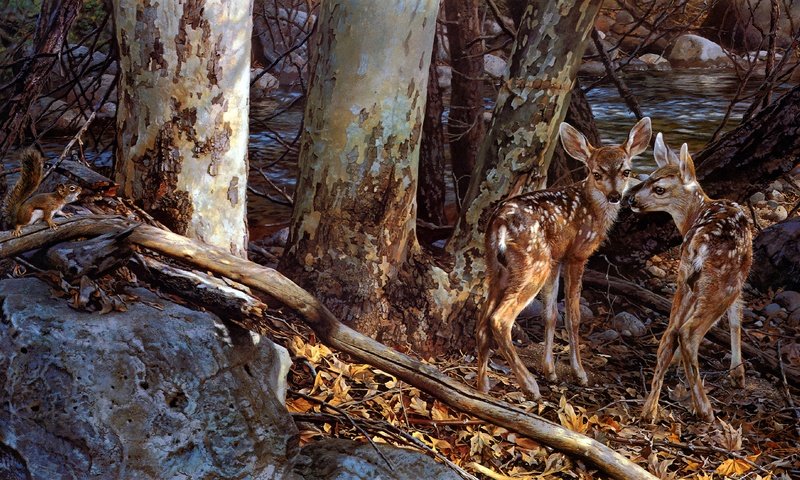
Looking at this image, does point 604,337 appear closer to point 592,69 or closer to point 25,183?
point 25,183

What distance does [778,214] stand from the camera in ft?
28.1

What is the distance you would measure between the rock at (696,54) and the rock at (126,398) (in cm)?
1358

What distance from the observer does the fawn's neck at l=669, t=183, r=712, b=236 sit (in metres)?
4.79

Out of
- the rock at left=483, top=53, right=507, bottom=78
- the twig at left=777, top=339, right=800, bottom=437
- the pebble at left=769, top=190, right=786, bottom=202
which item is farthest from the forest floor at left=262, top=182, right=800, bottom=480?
the rock at left=483, top=53, right=507, bottom=78

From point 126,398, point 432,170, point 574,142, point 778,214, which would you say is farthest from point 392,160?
point 778,214

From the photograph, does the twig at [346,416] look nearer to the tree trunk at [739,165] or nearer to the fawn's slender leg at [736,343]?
the fawn's slender leg at [736,343]

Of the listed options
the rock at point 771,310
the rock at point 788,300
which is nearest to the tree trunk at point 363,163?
the rock at point 771,310

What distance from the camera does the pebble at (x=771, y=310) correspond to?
21.7 feet

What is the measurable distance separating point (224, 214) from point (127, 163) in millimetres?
521

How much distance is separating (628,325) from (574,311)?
1.13 metres

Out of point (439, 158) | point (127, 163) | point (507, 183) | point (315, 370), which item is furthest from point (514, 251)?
point (439, 158)

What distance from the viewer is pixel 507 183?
16.4ft

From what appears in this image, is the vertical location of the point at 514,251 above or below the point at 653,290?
above

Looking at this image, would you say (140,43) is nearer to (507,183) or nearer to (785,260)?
(507,183)
